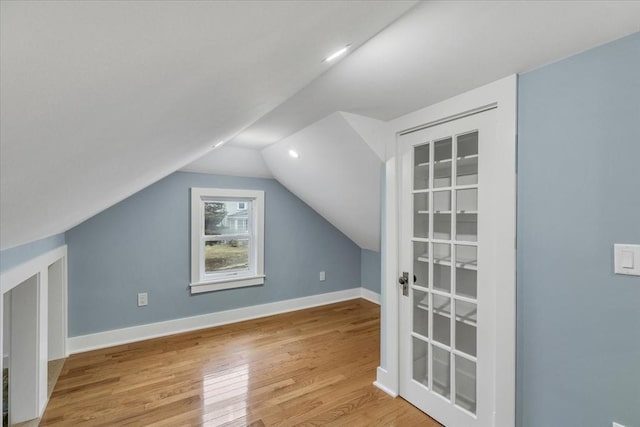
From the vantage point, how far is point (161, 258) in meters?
3.23

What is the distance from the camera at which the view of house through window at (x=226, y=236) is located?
11.9 feet

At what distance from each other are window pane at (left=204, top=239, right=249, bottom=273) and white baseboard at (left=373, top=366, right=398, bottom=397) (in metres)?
2.20

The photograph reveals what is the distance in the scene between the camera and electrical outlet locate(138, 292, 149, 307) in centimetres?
310

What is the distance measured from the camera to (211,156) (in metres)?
3.24

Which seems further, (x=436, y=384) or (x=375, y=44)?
(x=436, y=384)

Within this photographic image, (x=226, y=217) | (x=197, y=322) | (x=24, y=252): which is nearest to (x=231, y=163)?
(x=226, y=217)

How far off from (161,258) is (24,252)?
1.57 meters

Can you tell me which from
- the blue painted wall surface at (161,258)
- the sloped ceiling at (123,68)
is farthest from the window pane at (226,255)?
the sloped ceiling at (123,68)

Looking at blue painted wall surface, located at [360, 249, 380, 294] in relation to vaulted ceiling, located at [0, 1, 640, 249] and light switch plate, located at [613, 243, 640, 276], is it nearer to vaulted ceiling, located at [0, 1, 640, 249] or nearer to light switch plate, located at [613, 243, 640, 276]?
vaulted ceiling, located at [0, 1, 640, 249]

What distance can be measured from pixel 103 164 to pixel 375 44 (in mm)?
1172

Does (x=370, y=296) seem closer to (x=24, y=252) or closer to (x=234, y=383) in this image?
(x=234, y=383)

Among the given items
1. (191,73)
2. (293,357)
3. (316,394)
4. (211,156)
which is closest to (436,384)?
(316,394)

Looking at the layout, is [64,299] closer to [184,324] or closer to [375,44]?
[184,324]

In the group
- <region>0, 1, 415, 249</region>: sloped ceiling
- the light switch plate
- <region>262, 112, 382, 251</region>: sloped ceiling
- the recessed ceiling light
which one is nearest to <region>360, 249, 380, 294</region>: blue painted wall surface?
<region>262, 112, 382, 251</region>: sloped ceiling
